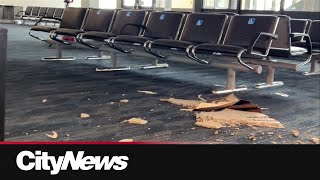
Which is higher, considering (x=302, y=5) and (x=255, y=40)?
(x=302, y=5)

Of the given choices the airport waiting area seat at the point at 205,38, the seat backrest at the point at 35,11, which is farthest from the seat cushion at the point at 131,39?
the seat backrest at the point at 35,11

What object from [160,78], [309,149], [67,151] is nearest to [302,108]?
[160,78]

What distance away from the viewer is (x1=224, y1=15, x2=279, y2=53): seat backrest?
3943 millimetres

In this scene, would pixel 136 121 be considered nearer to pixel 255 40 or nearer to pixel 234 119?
pixel 234 119

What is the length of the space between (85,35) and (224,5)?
164 inches

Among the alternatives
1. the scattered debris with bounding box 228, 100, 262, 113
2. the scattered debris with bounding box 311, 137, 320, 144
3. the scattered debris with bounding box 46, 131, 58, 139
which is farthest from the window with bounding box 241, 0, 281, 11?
the scattered debris with bounding box 46, 131, 58, 139

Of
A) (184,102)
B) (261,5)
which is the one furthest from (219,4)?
(184,102)

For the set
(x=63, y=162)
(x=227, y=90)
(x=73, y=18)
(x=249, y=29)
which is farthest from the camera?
(x=73, y=18)

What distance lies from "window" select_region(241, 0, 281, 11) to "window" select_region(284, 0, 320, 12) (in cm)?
19

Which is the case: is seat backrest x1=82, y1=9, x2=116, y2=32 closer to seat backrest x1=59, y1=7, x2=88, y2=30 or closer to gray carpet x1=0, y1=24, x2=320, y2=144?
Answer: seat backrest x1=59, y1=7, x2=88, y2=30

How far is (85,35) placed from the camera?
5.29 m

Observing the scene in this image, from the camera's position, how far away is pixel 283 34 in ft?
13.3

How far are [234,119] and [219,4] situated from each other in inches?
247

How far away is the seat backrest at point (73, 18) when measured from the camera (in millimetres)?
5973
